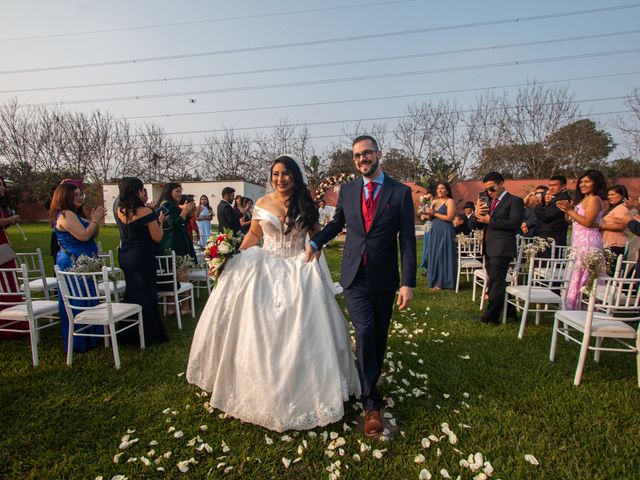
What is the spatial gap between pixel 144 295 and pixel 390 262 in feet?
11.2

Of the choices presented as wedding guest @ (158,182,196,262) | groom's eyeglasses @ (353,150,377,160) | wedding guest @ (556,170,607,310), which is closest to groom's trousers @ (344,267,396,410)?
groom's eyeglasses @ (353,150,377,160)

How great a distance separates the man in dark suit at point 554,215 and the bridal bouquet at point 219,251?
19.1 ft

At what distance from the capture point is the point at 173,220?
6184 mm

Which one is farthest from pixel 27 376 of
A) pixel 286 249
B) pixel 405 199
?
pixel 405 199

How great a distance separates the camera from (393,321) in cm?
546

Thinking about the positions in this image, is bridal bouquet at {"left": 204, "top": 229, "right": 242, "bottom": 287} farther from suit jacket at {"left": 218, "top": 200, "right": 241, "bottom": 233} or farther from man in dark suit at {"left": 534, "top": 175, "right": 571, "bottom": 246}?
man in dark suit at {"left": 534, "top": 175, "right": 571, "bottom": 246}

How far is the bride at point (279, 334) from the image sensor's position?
2.79 metres

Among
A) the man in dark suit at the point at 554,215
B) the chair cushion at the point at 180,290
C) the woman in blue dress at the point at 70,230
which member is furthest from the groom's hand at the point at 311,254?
the man in dark suit at the point at 554,215

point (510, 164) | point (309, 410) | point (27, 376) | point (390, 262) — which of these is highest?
point (510, 164)

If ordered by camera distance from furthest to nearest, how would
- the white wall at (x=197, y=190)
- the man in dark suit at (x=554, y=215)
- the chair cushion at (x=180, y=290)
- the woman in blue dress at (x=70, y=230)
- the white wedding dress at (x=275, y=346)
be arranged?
the white wall at (x=197, y=190) → the man in dark suit at (x=554, y=215) → the chair cushion at (x=180, y=290) → the woman in blue dress at (x=70, y=230) → the white wedding dress at (x=275, y=346)

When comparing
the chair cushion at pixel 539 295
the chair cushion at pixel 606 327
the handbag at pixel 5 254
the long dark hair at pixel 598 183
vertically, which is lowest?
the chair cushion at pixel 539 295

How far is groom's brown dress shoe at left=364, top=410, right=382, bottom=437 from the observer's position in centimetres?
280

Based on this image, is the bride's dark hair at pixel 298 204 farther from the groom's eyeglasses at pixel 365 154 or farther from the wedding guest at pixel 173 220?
the wedding guest at pixel 173 220

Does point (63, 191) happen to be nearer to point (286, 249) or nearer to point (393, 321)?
point (286, 249)
